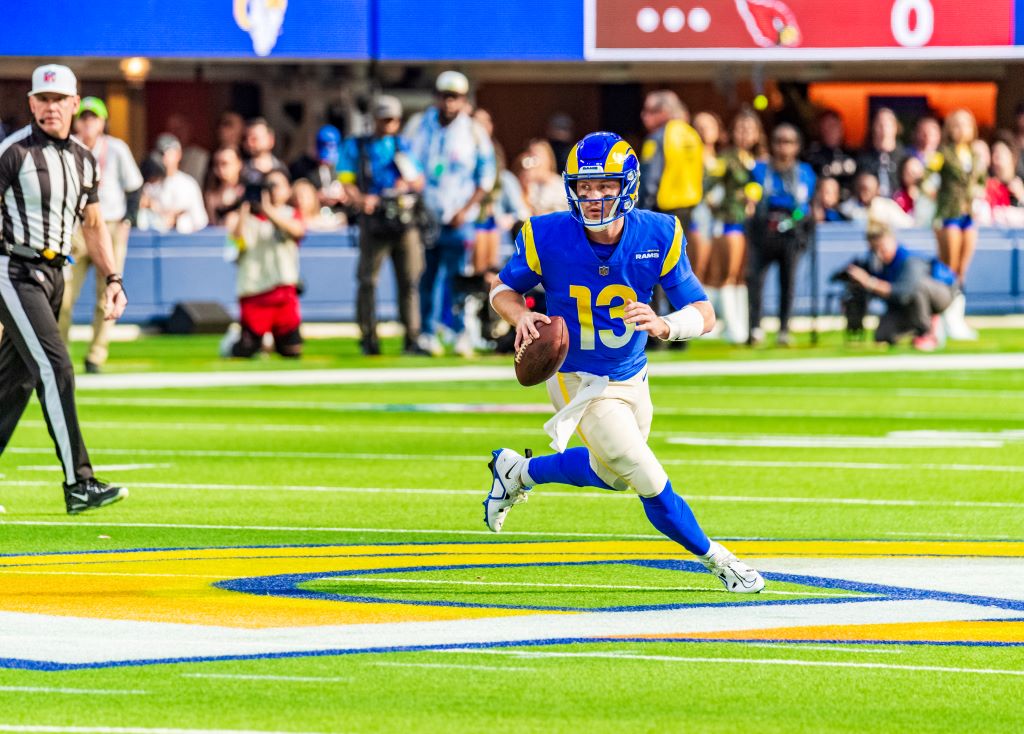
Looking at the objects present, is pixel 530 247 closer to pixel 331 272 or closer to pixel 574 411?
pixel 574 411

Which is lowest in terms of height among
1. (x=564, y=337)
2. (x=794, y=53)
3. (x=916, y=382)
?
(x=916, y=382)

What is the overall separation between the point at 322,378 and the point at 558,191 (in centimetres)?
549

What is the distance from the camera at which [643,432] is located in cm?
914

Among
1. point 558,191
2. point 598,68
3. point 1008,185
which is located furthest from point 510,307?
point 598,68

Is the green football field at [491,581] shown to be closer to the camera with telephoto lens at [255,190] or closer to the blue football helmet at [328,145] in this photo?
the camera with telephoto lens at [255,190]

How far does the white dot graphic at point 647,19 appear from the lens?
951 inches

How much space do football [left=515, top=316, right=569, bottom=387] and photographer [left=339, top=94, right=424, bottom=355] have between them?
11962mm

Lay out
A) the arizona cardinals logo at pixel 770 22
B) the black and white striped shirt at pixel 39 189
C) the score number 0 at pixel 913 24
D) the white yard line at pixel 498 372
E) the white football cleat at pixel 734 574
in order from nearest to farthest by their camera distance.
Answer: the white football cleat at pixel 734 574
the black and white striped shirt at pixel 39 189
the white yard line at pixel 498 372
the arizona cardinals logo at pixel 770 22
the score number 0 at pixel 913 24

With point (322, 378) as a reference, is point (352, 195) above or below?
above

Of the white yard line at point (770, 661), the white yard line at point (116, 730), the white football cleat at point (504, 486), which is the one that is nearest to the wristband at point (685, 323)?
the white football cleat at point (504, 486)

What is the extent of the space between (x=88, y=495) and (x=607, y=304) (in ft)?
10.8

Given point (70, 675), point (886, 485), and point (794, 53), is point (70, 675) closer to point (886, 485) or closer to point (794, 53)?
point (886, 485)

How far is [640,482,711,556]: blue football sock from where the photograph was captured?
872 centimetres

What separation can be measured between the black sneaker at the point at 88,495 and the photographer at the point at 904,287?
1229 cm
